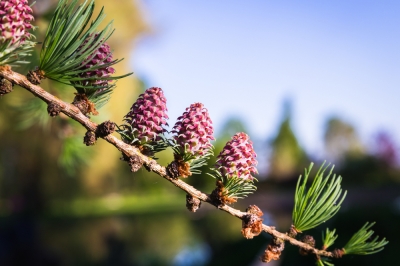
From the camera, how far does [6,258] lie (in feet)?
15.5

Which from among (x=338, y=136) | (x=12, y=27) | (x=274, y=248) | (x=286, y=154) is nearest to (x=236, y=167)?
(x=274, y=248)

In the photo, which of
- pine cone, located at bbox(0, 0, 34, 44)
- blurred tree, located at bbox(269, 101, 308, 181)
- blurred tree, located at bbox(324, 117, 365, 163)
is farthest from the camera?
blurred tree, located at bbox(324, 117, 365, 163)

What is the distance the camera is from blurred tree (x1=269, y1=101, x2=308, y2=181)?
16719mm

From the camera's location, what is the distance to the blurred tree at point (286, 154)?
658 inches

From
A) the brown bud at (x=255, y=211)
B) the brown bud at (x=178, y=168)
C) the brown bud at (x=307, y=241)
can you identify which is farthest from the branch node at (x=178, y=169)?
the brown bud at (x=307, y=241)

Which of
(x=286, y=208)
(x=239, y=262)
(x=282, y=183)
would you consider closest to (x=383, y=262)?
(x=239, y=262)

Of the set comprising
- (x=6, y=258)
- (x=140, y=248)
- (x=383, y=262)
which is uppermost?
(x=383, y=262)

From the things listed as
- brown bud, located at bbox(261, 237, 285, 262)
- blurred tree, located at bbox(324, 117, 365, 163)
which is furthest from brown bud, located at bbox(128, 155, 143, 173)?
blurred tree, located at bbox(324, 117, 365, 163)

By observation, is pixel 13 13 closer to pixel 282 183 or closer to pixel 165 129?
pixel 165 129

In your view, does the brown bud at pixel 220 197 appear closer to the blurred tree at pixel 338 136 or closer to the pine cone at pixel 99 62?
the pine cone at pixel 99 62

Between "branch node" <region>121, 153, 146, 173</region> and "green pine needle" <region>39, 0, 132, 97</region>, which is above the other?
"green pine needle" <region>39, 0, 132, 97</region>

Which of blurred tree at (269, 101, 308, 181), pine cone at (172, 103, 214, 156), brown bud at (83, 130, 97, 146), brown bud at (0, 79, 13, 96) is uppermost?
blurred tree at (269, 101, 308, 181)

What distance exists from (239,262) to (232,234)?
325 cm

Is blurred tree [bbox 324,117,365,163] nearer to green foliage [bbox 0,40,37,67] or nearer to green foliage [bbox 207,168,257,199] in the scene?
green foliage [bbox 207,168,257,199]
